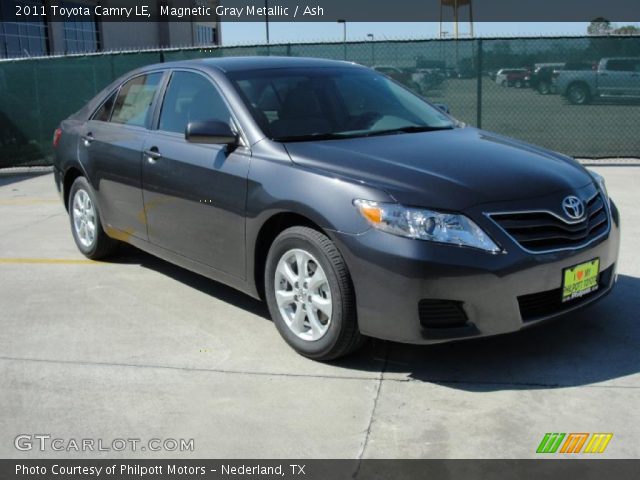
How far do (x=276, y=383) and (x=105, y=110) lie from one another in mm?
3351

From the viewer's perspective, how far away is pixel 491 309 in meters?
3.79

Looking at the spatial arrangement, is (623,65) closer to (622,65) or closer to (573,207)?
(622,65)

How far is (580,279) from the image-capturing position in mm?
4125

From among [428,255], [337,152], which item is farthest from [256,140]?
[428,255]

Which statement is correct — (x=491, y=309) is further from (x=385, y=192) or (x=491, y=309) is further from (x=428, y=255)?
(x=385, y=192)

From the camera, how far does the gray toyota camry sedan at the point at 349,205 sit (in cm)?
379

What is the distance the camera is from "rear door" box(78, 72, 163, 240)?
5.68 metres

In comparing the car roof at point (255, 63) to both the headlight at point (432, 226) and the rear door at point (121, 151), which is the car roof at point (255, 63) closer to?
the rear door at point (121, 151)

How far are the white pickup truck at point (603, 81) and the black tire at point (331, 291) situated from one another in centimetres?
832

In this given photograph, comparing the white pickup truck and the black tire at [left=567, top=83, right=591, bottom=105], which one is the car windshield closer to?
the black tire at [left=567, top=83, right=591, bottom=105]

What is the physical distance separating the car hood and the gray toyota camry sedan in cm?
1

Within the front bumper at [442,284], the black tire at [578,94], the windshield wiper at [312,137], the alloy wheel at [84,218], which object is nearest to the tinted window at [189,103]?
the windshield wiper at [312,137]

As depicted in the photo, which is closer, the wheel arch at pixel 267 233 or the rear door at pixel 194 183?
the wheel arch at pixel 267 233

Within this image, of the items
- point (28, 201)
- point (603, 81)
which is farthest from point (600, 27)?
point (28, 201)
